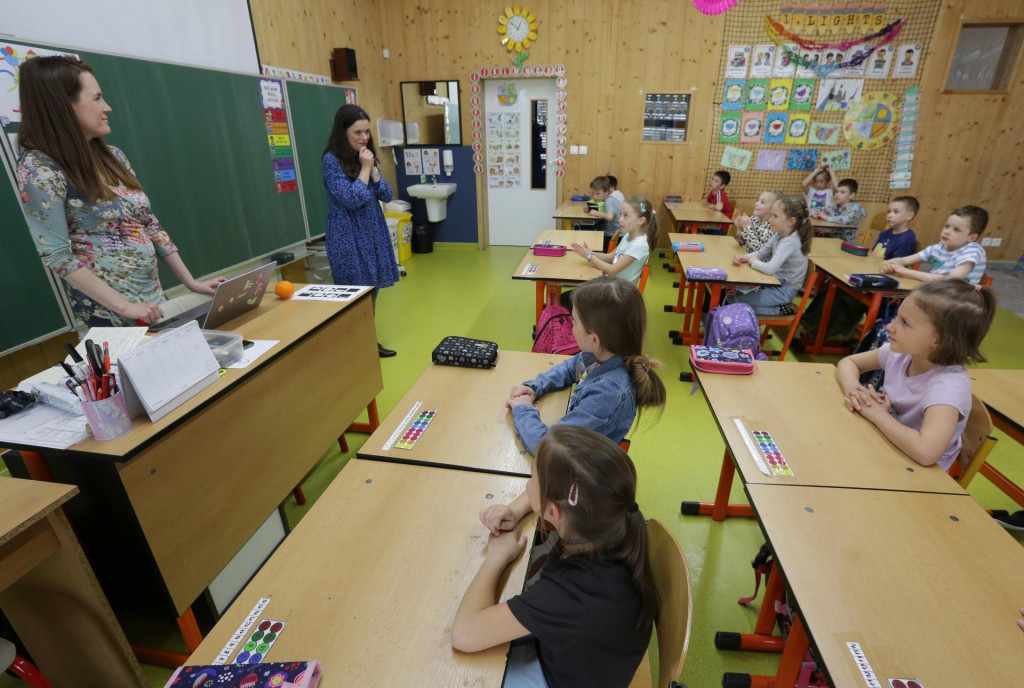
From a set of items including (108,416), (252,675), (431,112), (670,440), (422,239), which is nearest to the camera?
(252,675)

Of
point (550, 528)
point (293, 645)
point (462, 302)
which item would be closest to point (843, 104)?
point (462, 302)

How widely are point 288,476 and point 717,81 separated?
6045mm

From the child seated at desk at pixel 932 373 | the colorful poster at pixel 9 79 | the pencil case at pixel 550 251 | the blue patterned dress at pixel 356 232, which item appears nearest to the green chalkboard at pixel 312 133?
the blue patterned dress at pixel 356 232

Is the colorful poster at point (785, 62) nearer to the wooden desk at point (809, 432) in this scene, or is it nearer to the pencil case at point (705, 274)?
the pencil case at point (705, 274)

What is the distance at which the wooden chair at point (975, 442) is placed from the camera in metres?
1.41

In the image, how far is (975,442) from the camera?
1451mm

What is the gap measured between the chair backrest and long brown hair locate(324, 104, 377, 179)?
2535 millimetres

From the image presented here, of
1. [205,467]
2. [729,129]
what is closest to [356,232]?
[205,467]

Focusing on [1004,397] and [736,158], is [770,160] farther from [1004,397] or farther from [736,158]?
[1004,397]

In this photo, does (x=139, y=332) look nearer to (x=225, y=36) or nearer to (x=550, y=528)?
(x=550, y=528)

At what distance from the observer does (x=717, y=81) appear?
18.7 feet

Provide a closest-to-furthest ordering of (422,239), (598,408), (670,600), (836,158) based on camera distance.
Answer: (670,600), (598,408), (836,158), (422,239)

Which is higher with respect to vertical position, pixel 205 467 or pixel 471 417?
pixel 471 417

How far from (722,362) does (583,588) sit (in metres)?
1.22
